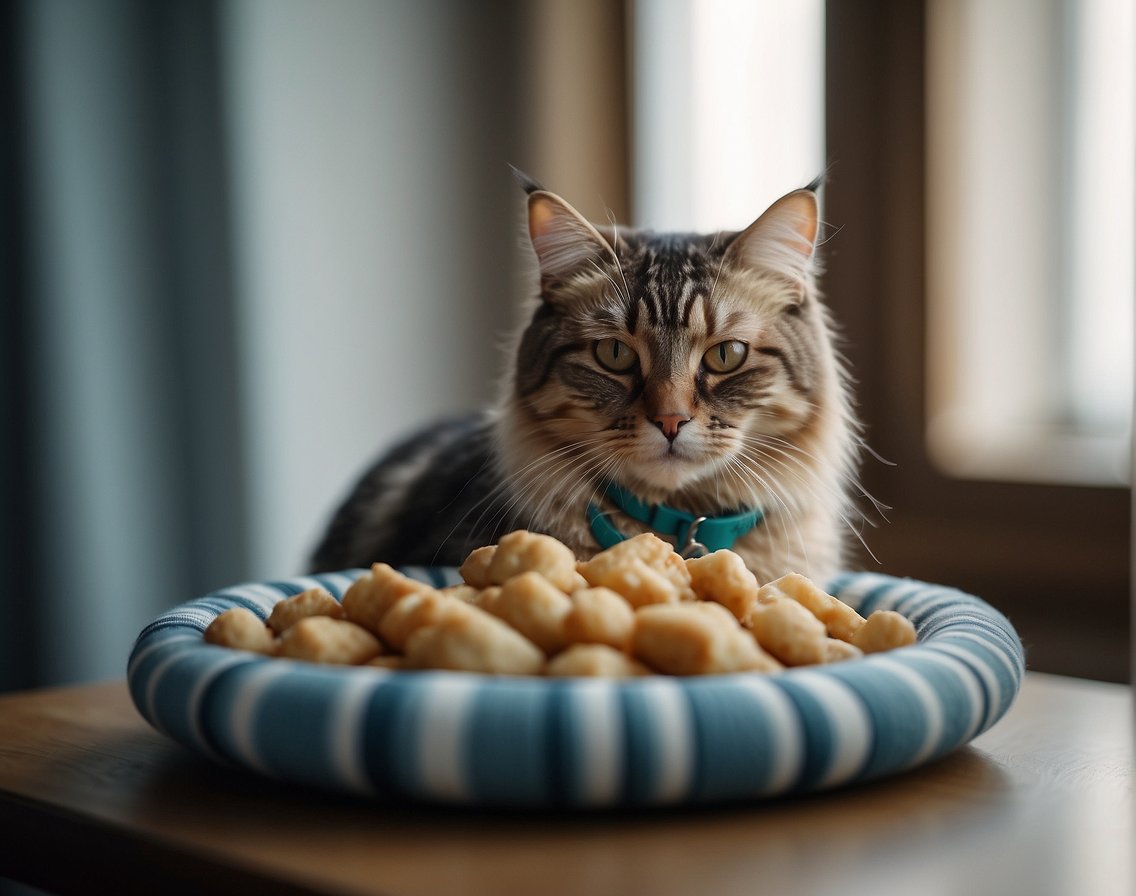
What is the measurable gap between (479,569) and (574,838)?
26cm

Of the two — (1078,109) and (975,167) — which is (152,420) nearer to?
(975,167)

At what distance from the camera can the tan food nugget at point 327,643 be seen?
742 mm

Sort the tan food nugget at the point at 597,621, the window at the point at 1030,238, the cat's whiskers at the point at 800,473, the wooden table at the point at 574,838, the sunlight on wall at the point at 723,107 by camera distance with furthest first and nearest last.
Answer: the sunlight on wall at the point at 723,107, the window at the point at 1030,238, the cat's whiskers at the point at 800,473, the tan food nugget at the point at 597,621, the wooden table at the point at 574,838

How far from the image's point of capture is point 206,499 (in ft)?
7.07

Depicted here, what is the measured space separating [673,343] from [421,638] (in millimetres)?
511

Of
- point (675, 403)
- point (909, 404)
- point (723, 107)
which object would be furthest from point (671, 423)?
point (723, 107)

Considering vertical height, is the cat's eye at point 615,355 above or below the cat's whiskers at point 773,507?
above

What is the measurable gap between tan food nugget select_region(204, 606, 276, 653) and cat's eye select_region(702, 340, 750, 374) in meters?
0.53

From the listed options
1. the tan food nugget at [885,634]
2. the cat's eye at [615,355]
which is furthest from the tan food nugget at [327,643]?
the cat's eye at [615,355]

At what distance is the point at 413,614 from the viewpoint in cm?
74

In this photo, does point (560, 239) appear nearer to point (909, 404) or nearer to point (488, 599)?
point (488, 599)

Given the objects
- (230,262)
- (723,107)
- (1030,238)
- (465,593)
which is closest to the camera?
(465,593)

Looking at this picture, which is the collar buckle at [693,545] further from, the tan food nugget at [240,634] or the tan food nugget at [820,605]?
the tan food nugget at [240,634]

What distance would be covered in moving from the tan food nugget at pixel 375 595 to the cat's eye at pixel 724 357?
46cm
